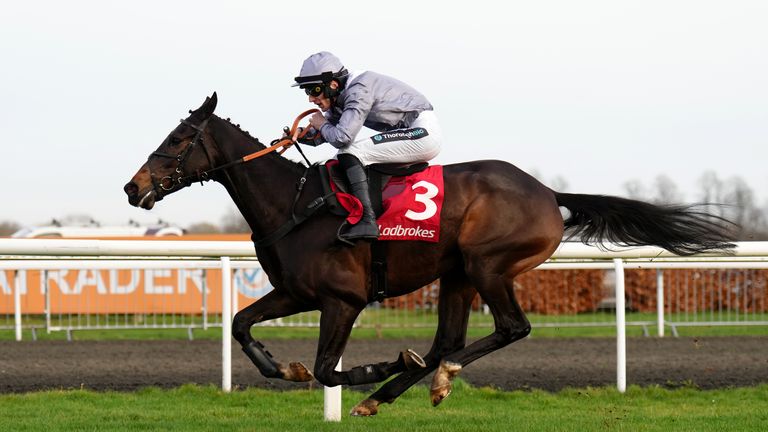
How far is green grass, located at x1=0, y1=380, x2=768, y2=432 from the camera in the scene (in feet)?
20.0

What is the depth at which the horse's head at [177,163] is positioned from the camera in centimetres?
552

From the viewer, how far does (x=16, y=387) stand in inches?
324

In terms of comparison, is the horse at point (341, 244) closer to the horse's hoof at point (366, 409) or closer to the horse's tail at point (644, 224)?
the horse's hoof at point (366, 409)

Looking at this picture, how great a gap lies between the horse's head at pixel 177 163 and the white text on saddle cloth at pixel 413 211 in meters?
1.01

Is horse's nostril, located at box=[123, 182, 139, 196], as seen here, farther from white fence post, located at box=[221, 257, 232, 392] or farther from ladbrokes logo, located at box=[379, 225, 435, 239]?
white fence post, located at box=[221, 257, 232, 392]

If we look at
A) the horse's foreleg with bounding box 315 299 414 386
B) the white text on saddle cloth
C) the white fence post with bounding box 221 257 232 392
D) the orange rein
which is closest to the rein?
the orange rein

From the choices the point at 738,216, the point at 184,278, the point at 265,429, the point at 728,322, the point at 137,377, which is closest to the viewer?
the point at 265,429

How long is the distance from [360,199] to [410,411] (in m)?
2.06

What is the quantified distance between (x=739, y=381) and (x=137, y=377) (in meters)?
5.00

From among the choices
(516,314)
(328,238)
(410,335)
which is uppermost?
(328,238)

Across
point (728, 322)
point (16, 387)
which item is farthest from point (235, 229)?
point (16, 387)

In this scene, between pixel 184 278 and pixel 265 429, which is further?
pixel 184 278

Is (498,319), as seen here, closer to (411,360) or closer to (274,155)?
(411,360)

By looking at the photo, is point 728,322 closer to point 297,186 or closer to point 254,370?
point 254,370
